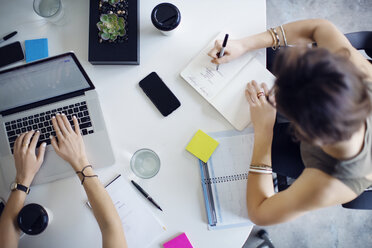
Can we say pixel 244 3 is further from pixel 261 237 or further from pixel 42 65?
pixel 261 237

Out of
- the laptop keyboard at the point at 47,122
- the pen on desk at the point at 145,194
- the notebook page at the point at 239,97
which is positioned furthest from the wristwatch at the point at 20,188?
the notebook page at the point at 239,97

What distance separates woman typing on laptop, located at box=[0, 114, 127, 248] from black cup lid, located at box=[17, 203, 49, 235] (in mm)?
62

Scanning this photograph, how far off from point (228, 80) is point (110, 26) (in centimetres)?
47

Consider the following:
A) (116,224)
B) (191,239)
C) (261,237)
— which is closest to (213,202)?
(191,239)

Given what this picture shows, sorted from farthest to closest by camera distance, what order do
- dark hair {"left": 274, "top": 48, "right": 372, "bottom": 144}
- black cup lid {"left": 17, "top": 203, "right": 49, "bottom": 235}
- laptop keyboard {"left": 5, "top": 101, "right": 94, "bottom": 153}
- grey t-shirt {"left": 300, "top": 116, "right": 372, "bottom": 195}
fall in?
1. laptop keyboard {"left": 5, "top": 101, "right": 94, "bottom": 153}
2. black cup lid {"left": 17, "top": 203, "right": 49, "bottom": 235}
3. grey t-shirt {"left": 300, "top": 116, "right": 372, "bottom": 195}
4. dark hair {"left": 274, "top": 48, "right": 372, "bottom": 144}

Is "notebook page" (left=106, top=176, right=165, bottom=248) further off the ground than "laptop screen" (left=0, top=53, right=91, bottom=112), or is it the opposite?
"laptop screen" (left=0, top=53, right=91, bottom=112)

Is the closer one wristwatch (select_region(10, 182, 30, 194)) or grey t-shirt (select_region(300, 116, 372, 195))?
grey t-shirt (select_region(300, 116, 372, 195))

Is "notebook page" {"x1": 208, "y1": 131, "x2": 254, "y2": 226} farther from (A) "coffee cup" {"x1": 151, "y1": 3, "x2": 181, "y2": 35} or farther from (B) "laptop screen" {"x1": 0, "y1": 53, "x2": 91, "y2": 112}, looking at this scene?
(B) "laptop screen" {"x1": 0, "y1": 53, "x2": 91, "y2": 112}

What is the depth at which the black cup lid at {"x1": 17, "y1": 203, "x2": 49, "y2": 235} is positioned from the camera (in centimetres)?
86

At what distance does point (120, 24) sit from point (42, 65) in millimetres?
308

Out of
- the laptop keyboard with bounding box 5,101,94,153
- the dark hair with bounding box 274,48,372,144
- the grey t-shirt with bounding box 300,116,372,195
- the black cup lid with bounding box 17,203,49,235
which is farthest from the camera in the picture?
the laptop keyboard with bounding box 5,101,94,153

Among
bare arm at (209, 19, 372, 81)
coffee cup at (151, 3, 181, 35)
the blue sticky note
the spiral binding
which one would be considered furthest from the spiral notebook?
the blue sticky note

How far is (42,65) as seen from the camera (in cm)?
80

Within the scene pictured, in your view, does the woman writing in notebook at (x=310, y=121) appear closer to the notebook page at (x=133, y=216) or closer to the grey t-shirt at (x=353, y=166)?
the grey t-shirt at (x=353, y=166)
